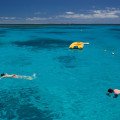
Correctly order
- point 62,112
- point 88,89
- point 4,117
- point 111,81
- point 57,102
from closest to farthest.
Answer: point 4,117 < point 62,112 < point 57,102 < point 88,89 < point 111,81

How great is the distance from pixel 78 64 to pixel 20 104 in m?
12.4

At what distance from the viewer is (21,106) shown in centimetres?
1391

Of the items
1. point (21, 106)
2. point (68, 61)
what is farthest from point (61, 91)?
point (68, 61)

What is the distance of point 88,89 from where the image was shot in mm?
17375

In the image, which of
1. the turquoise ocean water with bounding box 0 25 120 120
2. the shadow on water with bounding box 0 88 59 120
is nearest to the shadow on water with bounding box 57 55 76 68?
the turquoise ocean water with bounding box 0 25 120 120

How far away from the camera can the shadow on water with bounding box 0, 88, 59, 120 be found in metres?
12.7

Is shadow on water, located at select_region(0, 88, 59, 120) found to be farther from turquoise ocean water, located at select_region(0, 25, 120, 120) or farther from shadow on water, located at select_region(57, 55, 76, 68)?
shadow on water, located at select_region(57, 55, 76, 68)

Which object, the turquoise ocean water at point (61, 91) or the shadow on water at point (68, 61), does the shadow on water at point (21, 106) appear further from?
the shadow on water at point (68, 61)

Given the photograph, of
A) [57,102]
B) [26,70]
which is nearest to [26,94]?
[57,102]

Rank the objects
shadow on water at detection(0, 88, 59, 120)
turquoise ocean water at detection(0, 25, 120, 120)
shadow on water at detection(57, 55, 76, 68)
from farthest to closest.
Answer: shadow on water at detection(57, 55, 76, 68) < turquoise ocean water at detection(0, 25, 120, 120) < shadow on water at detection(0, 88, 59, 120)

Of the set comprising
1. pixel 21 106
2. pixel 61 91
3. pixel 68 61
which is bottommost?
pixel 68 61

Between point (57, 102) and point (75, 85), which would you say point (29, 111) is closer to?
point (57, 102)

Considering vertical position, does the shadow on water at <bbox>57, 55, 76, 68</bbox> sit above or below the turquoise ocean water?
below

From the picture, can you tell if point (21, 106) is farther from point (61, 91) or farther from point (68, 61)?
point (68, 61)
